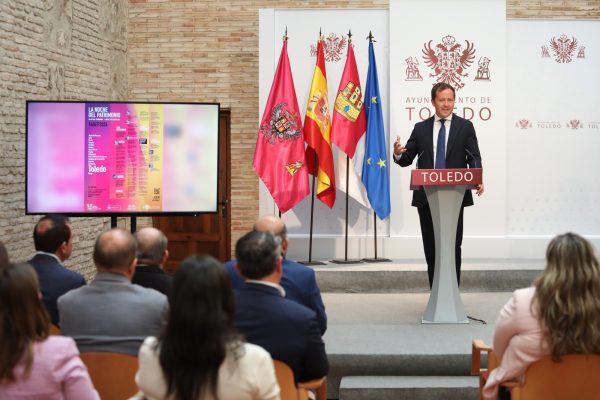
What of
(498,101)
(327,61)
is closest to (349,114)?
(327,61)

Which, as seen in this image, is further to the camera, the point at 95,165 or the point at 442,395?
the point at 95,165

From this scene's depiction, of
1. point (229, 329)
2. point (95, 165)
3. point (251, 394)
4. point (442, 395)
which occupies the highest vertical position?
point (95, 165)

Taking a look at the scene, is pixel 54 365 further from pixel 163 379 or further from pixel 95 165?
pixel 95 165

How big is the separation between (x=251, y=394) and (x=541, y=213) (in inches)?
276

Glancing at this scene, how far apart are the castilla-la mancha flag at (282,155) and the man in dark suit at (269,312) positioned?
519 centimetres

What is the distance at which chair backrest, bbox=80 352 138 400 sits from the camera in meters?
3.20

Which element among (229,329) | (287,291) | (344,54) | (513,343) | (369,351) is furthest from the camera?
(344,54)

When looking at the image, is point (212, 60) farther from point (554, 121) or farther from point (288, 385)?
point (288, 385)

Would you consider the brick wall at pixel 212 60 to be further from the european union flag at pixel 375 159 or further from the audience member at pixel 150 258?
the audience member at pixel 150 258

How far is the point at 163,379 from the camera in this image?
8.56ft

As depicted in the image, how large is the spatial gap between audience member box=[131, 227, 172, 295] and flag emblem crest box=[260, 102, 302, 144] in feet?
14.8

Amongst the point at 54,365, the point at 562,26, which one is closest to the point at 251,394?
the point at 54,365

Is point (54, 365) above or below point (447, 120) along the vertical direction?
below

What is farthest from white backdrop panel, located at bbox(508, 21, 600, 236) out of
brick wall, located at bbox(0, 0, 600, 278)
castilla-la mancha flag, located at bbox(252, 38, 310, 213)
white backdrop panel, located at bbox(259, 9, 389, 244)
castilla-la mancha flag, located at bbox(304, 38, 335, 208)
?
castilla-la mancha flag, located at bbox(252, 38, 310, 213)
